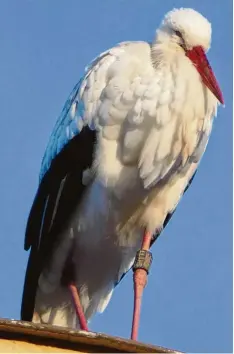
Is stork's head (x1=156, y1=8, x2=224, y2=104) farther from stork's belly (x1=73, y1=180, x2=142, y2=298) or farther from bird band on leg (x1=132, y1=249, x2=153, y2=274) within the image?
bird band on leg (x1=132, y1=249, x2=153, y2=274)

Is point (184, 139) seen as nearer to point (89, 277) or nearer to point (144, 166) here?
point (144, 166)

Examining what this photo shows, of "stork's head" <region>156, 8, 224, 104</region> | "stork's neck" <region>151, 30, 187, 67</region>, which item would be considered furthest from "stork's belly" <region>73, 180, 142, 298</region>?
"stork's head" <region>156, 8, 224, 104</region>

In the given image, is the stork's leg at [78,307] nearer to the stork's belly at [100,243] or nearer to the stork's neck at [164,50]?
the stork's belly at [100,243]

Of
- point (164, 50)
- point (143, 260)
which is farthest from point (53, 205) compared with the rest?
point (164, 50)

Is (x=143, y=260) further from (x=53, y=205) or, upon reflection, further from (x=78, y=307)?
(x=53, y=205)

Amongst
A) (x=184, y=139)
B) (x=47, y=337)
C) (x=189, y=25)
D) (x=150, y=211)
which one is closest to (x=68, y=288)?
(x=150, y=211)

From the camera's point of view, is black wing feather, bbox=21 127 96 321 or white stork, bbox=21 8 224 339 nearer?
white stork, bbox=21 8 224 339

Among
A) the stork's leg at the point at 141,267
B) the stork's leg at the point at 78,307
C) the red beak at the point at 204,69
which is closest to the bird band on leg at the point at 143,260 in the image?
the stork's leg at the point at 141,267

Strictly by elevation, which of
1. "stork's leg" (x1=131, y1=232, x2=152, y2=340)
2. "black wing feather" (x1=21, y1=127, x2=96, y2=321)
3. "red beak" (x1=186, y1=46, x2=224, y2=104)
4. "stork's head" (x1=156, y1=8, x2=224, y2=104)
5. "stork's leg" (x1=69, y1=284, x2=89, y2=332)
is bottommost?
"stork's leg" (x1=69, y1=284, x2=89, y2=332)

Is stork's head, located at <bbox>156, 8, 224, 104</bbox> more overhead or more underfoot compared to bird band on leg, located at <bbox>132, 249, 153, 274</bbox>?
more overhead
